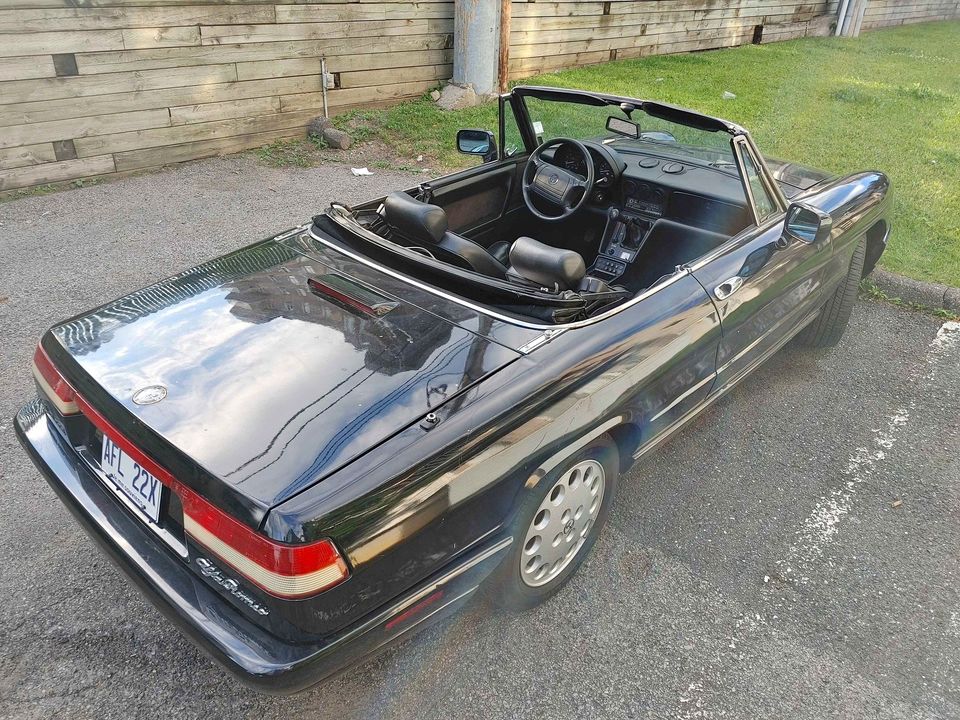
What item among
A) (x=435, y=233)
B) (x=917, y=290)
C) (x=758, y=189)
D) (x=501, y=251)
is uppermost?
(x=758, y=189)

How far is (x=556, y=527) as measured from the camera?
243 centimetres

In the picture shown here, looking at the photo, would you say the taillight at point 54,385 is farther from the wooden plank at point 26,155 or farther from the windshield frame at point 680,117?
the wooden plank at point 26,155

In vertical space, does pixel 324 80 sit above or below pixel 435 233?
below

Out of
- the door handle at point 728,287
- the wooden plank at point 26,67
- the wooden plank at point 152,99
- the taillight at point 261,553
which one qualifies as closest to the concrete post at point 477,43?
the wooden plank at point 152,99

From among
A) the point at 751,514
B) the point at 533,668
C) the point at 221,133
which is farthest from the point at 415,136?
the point at 533,668

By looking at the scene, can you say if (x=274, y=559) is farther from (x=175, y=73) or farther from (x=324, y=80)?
(x=324, y=80)

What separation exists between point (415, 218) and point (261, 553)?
5.06 feet

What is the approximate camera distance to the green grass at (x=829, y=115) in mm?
5906

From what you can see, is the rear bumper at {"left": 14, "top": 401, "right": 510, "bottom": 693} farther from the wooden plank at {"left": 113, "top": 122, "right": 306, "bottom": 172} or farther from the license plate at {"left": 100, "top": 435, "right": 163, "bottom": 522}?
the wooden plank at {"left": 113, "top": 122, "right": 306, "bottom": 172}

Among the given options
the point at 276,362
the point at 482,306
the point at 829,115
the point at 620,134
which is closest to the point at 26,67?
the point at 620,134

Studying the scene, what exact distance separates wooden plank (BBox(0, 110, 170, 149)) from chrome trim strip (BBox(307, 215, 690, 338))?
443 centimetres

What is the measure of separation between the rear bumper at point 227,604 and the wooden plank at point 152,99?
4.82 m

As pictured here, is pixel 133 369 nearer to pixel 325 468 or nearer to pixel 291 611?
pixel 325 468

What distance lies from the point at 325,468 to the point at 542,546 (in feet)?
3.04
